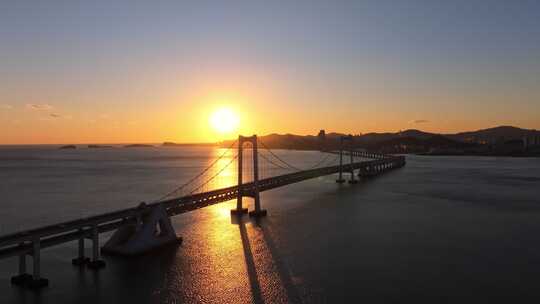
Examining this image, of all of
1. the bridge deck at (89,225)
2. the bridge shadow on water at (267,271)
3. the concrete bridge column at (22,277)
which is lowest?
the bridge shadow on water at (267,271)

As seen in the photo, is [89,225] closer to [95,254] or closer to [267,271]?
[95,254]

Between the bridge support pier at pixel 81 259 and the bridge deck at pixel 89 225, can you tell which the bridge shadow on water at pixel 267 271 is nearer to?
the bridge deck at pixel 89 225

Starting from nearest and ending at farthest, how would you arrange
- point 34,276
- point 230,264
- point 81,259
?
point 34,276, point 81,259, point 230,264

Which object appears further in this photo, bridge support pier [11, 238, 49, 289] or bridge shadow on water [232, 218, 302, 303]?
bridge support pier [11, 238, 49, 289]

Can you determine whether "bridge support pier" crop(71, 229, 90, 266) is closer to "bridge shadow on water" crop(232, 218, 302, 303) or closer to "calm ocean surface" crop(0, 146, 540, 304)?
"calm ocean surface" crop(0, 146, 540, 304)

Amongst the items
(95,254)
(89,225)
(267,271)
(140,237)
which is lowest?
(267,271)

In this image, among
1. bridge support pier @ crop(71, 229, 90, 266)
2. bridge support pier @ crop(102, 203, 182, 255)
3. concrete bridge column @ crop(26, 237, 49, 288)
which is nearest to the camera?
concrete bridge column @ crop(26, 237, 49, 288)

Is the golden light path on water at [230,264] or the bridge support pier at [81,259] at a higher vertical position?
the bridge support pier at [81,259]

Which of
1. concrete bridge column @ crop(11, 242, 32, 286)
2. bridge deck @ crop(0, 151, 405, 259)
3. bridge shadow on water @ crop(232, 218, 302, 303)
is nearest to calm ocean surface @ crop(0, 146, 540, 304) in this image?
bridge shadow on water @ crop(232, 218, 302, 303)

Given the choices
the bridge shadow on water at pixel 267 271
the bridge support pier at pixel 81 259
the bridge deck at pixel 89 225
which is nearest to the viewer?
the bridge shadow on water at pixel 267 271

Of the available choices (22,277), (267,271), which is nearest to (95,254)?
(22,277)

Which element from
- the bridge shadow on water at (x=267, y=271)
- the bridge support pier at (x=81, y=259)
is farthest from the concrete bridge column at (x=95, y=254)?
the bridge shadow on water at (x=267, y=271)

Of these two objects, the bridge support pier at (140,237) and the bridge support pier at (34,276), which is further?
the bridge support pier at (140,237)
